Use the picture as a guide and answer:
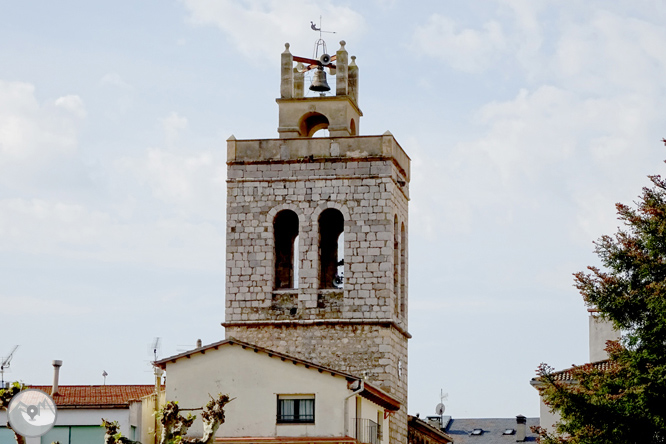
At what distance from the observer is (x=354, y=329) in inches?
2079

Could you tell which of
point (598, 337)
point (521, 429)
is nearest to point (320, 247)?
point (598, 337)

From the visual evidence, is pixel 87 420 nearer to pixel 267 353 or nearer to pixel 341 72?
pixel 267 353

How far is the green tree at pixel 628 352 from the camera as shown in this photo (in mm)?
43625

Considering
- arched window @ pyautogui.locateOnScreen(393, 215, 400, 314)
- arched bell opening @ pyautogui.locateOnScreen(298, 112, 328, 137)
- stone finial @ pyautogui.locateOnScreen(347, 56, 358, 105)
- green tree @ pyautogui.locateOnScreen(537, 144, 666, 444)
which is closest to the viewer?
green tree @ pyautogui.locateOnScreen(537, 144, 666, 444)

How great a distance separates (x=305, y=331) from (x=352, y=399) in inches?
249

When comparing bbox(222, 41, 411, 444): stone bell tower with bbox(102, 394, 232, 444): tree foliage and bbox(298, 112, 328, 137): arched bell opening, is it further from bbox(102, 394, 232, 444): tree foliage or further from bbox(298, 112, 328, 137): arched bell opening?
bbox(102, 394, 232, 444): tree foliage

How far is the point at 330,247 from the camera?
5631 cm

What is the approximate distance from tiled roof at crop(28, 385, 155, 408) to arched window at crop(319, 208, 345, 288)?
7299 mm

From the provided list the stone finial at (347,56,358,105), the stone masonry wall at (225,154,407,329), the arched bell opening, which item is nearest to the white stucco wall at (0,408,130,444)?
the stone masonry wall at (225,154,407,329)

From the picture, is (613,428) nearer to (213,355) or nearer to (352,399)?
(352,399)

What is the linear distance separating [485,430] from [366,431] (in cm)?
5340

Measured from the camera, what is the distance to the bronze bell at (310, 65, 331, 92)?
5656cm

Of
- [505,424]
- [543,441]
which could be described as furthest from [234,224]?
[505,424]

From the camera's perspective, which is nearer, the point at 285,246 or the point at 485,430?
the point at 285,246
